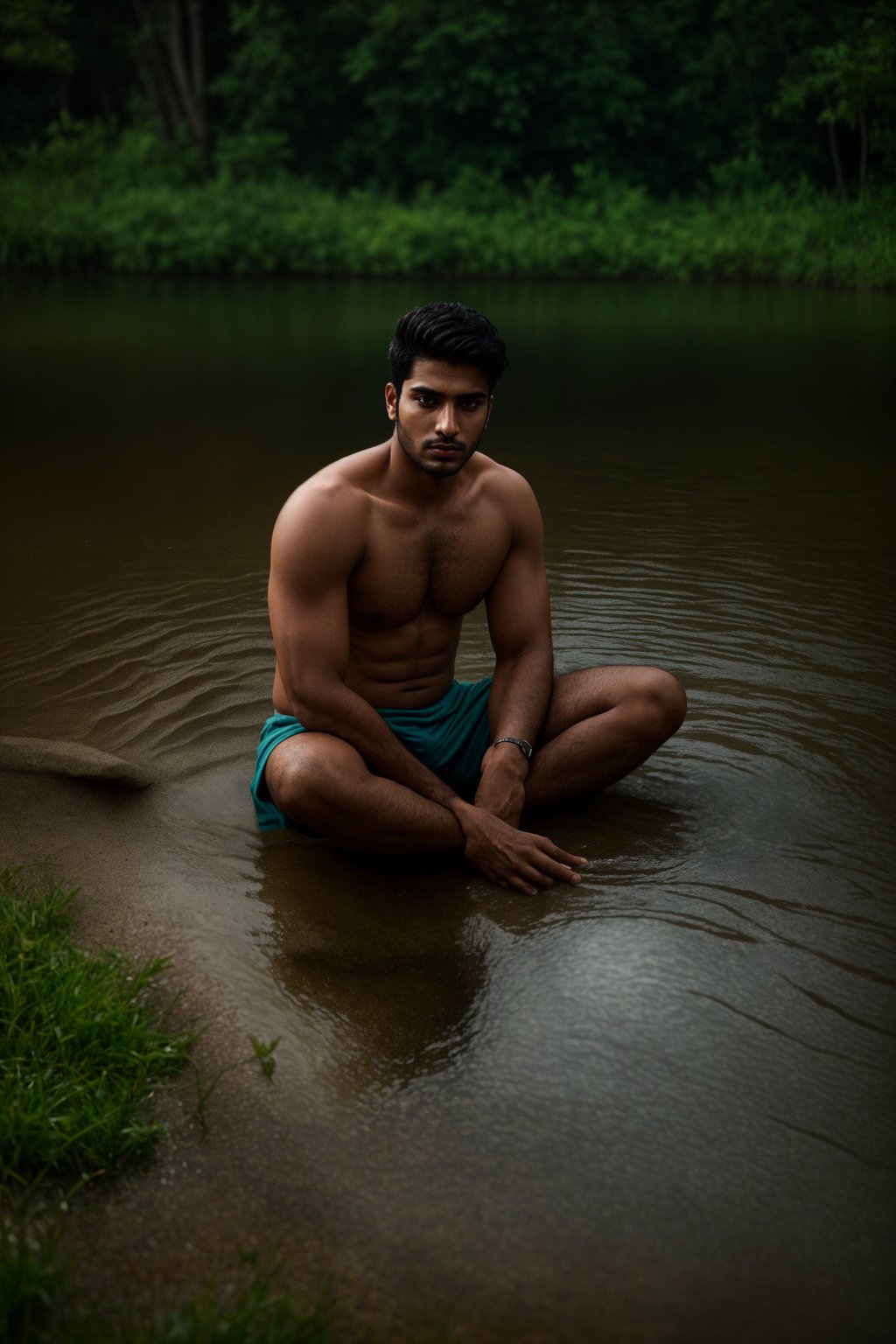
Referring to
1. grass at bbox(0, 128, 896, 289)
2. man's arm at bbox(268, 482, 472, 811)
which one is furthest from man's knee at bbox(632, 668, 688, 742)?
grass at bbox(0, 128, 896, 289)

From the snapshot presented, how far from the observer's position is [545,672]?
2973 millimetres

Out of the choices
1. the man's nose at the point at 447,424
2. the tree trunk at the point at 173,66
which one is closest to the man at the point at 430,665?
the man's nose at the point at 447,424

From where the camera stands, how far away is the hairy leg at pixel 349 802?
2.62 meters

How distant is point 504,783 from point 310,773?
0.43 m

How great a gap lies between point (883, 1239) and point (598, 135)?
19.1 metres

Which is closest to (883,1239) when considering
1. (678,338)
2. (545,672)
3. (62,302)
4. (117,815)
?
(545,672)

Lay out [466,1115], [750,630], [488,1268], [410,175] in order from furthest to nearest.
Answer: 1. [410,175]
2. [750,630]
3. [466,1115]
4. [488,1268]

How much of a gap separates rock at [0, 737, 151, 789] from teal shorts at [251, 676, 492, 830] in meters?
0.30

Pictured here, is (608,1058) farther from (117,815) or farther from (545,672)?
(117,815)

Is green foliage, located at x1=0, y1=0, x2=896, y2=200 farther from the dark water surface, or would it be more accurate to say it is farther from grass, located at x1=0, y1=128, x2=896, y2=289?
the dark water surface

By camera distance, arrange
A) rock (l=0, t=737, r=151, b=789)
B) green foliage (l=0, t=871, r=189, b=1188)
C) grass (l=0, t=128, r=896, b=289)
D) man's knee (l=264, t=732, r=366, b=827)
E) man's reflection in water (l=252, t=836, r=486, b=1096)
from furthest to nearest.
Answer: grass (l=0, t=128, r=896, b=289), rock (l=0, t=737, r=151, b=789), man's knee (l=264, t=732, r=366, b=827), man's reflection in water (l=252, t=836, r=486, b=1096), green foliage (l=0, t=871, r=189, b=1188)

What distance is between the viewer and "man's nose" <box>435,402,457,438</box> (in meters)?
2.66

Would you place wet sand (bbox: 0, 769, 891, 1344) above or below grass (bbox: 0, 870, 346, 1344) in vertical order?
below

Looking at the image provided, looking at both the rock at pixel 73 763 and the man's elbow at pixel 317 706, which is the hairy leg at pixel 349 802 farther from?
the rock at pixel 73 763
